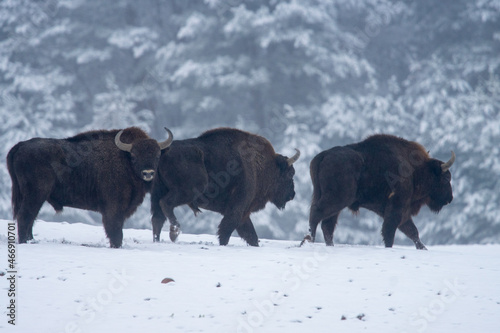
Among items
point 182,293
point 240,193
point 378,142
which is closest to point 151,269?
point 182,293

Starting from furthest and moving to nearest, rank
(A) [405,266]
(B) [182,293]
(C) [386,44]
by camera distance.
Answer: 1. (C) [386,44]
2. (A) [405,266]
3. (B) [182,293]

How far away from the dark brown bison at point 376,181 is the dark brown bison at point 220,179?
106cm

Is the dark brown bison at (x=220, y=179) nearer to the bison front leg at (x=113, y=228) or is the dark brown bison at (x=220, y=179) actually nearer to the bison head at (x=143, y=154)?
the bison head at (x=143, y=154)

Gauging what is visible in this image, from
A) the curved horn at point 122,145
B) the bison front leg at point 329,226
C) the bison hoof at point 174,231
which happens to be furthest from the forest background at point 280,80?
the curved horn at point 122,145

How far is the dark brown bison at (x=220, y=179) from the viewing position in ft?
37.2

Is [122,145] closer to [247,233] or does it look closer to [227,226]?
[227,226]


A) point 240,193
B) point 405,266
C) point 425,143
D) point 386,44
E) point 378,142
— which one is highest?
point 386,44

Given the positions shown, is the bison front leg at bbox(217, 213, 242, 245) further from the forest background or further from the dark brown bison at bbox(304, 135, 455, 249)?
the forest background

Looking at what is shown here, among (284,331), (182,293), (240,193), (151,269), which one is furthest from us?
(240,193)

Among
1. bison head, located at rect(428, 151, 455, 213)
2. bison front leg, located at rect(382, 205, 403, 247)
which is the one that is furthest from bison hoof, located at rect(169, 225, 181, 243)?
bison head, located at rect(428, 151, 455, 213)

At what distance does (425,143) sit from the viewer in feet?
90.6

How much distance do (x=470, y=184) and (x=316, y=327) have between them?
69.1 ft

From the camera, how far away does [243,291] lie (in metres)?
8.23

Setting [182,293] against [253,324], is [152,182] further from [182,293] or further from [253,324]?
[253,324]
